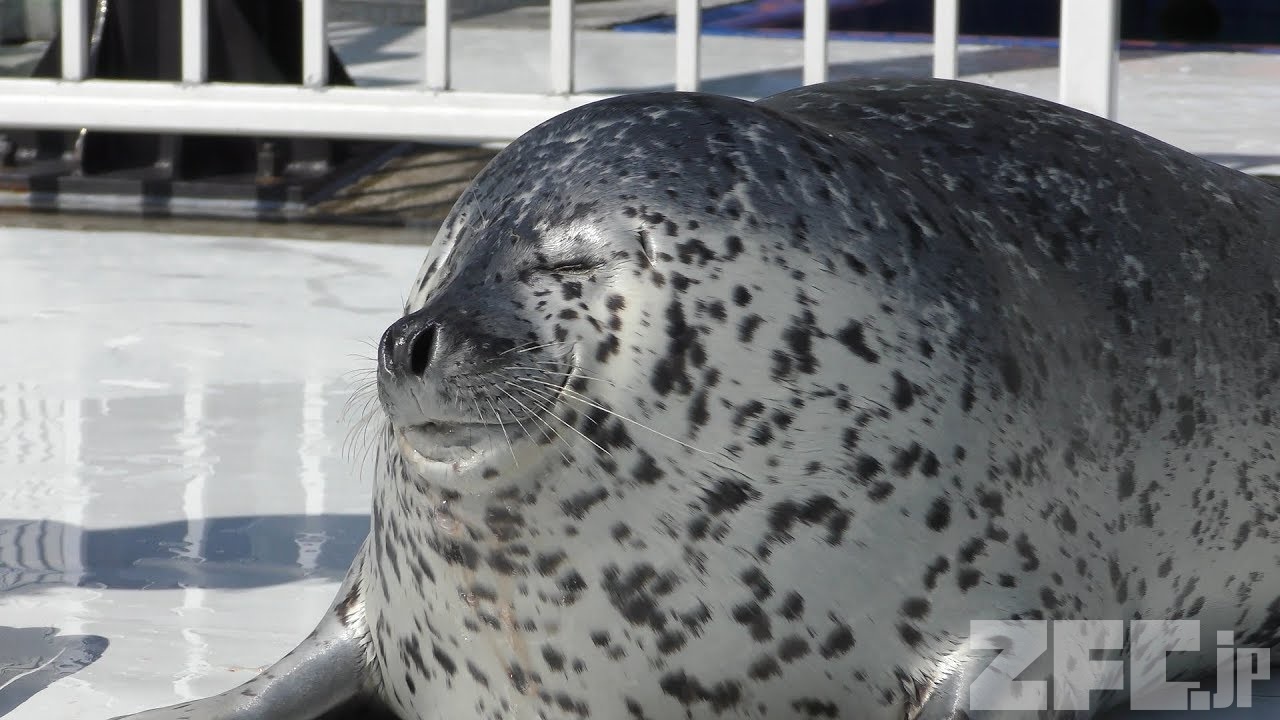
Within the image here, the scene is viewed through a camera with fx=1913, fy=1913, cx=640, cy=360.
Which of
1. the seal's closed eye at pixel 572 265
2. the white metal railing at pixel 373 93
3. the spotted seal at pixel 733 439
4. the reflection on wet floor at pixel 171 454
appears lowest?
the reflection on wet floor at pixel 171 454

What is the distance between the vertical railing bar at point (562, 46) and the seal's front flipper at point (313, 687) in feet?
12.4

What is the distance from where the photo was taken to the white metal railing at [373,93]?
5.89 metres

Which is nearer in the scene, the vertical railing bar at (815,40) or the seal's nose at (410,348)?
the seal's nose at (410,348)

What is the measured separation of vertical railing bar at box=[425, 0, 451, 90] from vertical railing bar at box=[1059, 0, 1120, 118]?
6.48 ft

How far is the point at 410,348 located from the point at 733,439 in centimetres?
39

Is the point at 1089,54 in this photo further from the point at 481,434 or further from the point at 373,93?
the point at 481,434

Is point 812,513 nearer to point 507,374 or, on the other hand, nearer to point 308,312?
point 507,374

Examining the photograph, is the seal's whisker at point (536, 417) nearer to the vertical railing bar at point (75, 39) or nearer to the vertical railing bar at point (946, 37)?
the vertical railing bar at point (946, 37)

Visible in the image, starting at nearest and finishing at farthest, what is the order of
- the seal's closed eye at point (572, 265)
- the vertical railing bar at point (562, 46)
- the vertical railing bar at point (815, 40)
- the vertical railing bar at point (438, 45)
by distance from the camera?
the seal's closed eye at point (572, 265) → the vertical railing bar at point (815, 40) → the vertical railing bar at point (562, 46) → the vertical railing bar at point (438, 45)

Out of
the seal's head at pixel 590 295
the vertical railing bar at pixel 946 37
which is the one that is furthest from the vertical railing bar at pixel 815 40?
the seal's head at pixel 590 295

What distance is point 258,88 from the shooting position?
6.40 metres

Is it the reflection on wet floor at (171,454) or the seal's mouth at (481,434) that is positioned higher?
the seal's mouth at (481,434)

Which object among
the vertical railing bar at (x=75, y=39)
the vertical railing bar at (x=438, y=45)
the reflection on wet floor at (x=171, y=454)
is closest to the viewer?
the reflection on wet floor at (x=171, y=454)

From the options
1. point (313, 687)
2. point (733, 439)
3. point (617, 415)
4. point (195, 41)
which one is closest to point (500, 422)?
point (617, 415)
